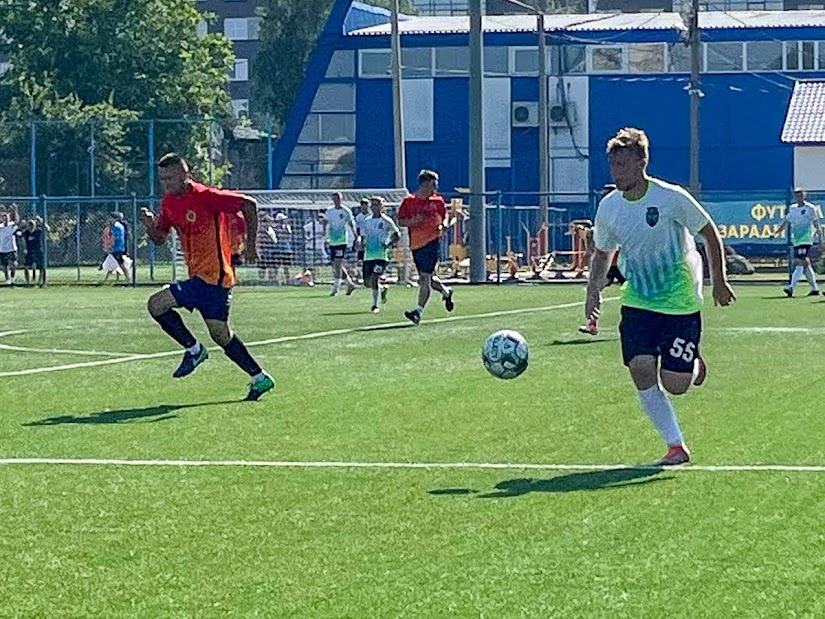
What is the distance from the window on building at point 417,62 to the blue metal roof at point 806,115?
13811 millimetres

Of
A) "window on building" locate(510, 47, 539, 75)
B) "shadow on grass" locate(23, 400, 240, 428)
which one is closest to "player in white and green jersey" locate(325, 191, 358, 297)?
"shadow on grass" locate(23, 400, 240, 428)

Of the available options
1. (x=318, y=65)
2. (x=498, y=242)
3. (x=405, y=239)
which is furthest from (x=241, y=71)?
(x=405, y=239)

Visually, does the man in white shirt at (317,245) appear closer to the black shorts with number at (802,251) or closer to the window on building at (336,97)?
the black shorts with number at (802,251)

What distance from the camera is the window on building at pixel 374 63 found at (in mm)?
69562

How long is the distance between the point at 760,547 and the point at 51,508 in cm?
337

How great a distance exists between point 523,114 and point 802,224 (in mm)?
37203

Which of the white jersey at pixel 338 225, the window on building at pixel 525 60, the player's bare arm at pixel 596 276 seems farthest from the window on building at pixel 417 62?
→ the player's bare arm at pixel 596 276

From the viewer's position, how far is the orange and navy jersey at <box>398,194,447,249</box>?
23312 mm

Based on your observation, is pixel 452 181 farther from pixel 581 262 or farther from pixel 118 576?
pixel 118 576

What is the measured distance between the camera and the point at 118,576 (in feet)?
22.9

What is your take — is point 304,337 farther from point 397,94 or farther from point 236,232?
point 397,94

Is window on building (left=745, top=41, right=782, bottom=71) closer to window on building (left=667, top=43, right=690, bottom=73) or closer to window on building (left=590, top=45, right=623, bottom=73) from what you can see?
window on building (left=667, top=43, right=690, bottom=73)

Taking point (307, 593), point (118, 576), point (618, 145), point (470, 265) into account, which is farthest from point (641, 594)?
point (470, 265)

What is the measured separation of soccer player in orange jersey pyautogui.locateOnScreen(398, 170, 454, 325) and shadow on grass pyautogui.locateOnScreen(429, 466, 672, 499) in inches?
530
